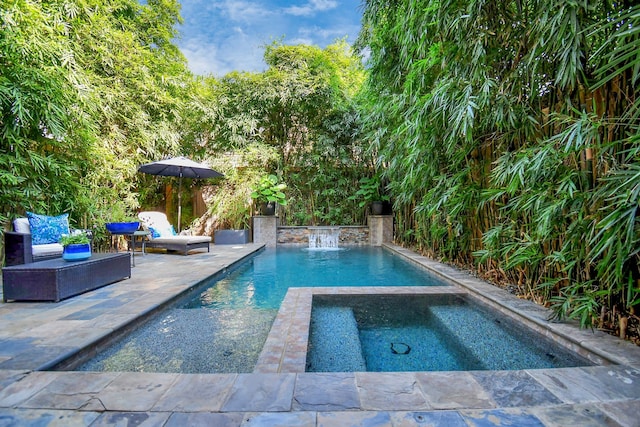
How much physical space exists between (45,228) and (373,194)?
6.93 m

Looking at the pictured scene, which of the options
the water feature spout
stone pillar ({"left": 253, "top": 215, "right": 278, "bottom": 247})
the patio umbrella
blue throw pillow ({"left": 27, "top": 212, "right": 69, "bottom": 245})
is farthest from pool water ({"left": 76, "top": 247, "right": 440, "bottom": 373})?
stone pillar ({"left": 253, "top": 215, "right": 278, "bottom": 247})

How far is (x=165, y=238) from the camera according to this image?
6.02m

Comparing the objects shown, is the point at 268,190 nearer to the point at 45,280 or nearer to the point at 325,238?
the point at 325,238

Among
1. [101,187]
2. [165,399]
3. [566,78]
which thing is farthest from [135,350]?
[101,187]

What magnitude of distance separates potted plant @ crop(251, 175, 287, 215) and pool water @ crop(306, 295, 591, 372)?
17.3 ft

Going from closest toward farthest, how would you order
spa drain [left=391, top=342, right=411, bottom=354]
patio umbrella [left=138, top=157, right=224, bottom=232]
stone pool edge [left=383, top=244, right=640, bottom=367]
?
stone pool edge [left=383, top=244, right=640, bottom=367], spa drain [left=391, top=342, right=411, bottom=354], patio umbrella [left=138, top=157, right=224, bottom=232]

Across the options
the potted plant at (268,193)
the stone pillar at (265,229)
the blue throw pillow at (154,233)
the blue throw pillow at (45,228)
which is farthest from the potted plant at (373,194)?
the blue throw pillow at (45,228)

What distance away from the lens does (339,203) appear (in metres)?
9.02

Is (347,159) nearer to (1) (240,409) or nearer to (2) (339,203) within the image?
(2) (339,203)

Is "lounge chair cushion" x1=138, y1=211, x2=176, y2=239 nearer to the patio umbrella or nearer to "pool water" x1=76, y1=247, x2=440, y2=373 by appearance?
the patio umbrella

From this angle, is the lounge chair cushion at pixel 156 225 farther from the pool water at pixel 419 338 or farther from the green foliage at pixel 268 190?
the pool water at pixel 419 338

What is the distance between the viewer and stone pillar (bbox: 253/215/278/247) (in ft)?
27.1

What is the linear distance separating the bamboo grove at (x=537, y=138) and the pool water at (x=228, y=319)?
1.28m

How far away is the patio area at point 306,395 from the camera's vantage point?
117 cm
